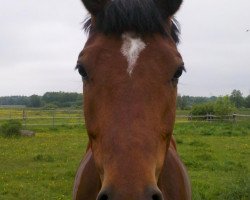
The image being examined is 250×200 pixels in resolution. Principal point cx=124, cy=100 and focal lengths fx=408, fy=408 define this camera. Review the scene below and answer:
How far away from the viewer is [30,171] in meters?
11.1

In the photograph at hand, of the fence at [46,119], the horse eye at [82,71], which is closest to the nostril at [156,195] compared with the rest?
the horse eye at [82,71]

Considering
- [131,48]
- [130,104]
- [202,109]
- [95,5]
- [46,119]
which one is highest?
[95,5]

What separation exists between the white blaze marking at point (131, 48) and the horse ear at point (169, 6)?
395 millimetres

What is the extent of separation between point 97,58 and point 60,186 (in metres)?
7.18

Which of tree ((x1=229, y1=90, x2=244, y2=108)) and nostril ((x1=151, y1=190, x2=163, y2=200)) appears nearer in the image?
nostril ((x1=151, y1=190, x2=163, y2=200))

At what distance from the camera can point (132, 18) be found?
8.42ft

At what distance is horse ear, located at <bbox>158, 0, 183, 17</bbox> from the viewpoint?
9.28ft

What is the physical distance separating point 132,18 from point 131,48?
19 cm

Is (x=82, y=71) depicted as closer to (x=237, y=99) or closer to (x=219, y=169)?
(x=219, y=169)

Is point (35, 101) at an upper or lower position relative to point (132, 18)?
upper

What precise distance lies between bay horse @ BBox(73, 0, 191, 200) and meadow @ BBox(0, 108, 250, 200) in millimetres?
5759

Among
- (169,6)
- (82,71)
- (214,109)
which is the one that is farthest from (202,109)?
(82,71)

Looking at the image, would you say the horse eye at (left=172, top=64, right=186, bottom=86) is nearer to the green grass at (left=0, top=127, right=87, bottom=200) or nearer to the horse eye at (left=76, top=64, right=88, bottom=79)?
the horse eye at (left=76, top=64, right=88, bottom=79)

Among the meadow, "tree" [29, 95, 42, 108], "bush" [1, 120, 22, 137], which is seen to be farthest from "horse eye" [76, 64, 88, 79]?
"tree" [29, 95, 42, 108]
